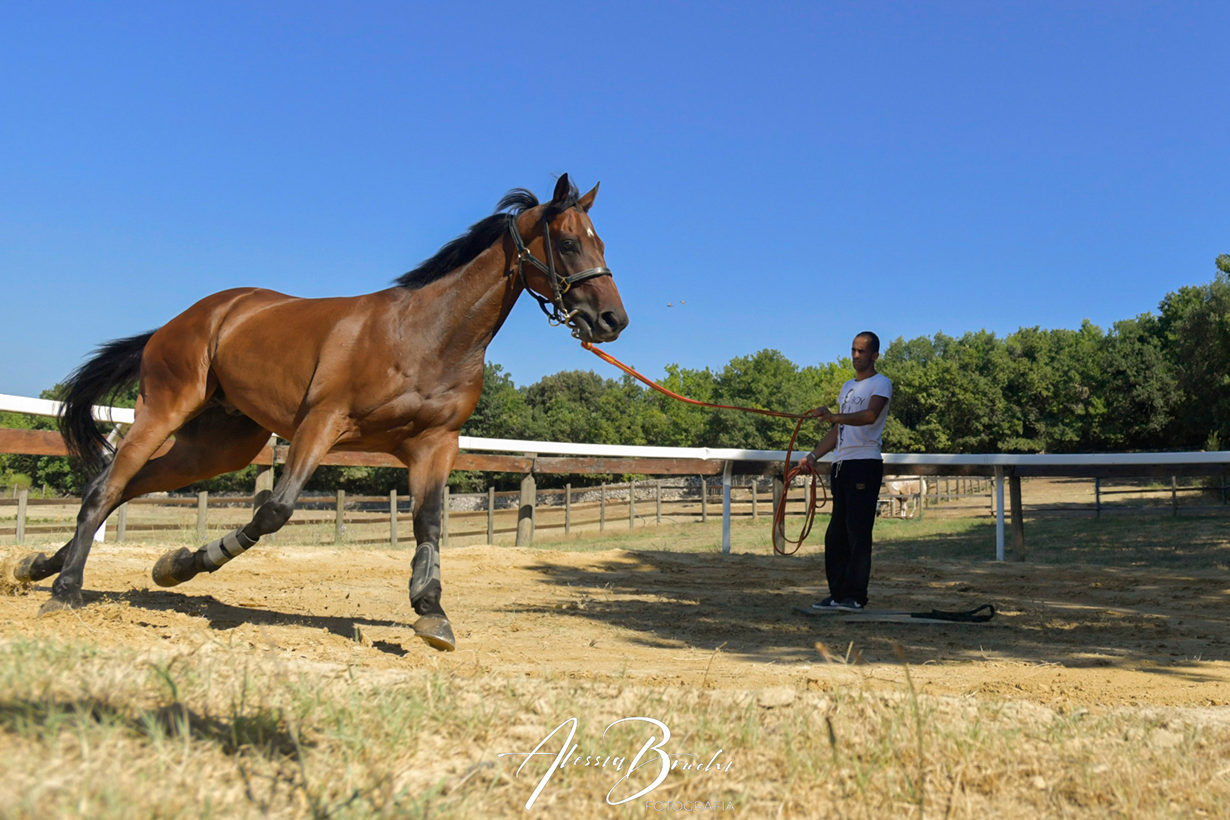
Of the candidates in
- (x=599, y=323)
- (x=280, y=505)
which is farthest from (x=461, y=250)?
(x=280, y=505)

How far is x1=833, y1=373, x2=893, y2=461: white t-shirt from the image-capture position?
6.24 m

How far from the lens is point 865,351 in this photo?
6461mm

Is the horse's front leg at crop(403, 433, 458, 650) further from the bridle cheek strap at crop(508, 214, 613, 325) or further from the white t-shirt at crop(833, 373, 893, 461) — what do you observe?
the white t-shirt at crop(833, 373, 893, 461)

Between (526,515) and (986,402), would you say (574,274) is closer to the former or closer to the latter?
(526,515)

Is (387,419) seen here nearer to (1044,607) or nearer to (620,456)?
(1044,607)

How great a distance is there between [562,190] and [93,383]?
11.3 ft

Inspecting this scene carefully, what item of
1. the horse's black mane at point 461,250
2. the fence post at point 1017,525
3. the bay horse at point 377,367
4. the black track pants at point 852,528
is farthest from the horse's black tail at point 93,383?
the fence post at point 1017,525

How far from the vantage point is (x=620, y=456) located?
1134 cm

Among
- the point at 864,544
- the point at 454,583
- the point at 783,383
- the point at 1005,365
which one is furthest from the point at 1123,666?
the point at 783,383

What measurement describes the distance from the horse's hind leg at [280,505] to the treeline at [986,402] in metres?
24.8

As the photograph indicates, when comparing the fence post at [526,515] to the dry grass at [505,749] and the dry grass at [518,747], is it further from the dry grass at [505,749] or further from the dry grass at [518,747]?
the dry grass at [505,749]

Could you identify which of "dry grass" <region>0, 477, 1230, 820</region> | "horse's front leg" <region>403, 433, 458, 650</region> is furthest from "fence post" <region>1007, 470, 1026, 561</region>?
"horse's front leg" <region>403, 433, 458, 650</region>

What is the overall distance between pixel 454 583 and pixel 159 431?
301 cm

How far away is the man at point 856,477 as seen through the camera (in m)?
6.11
